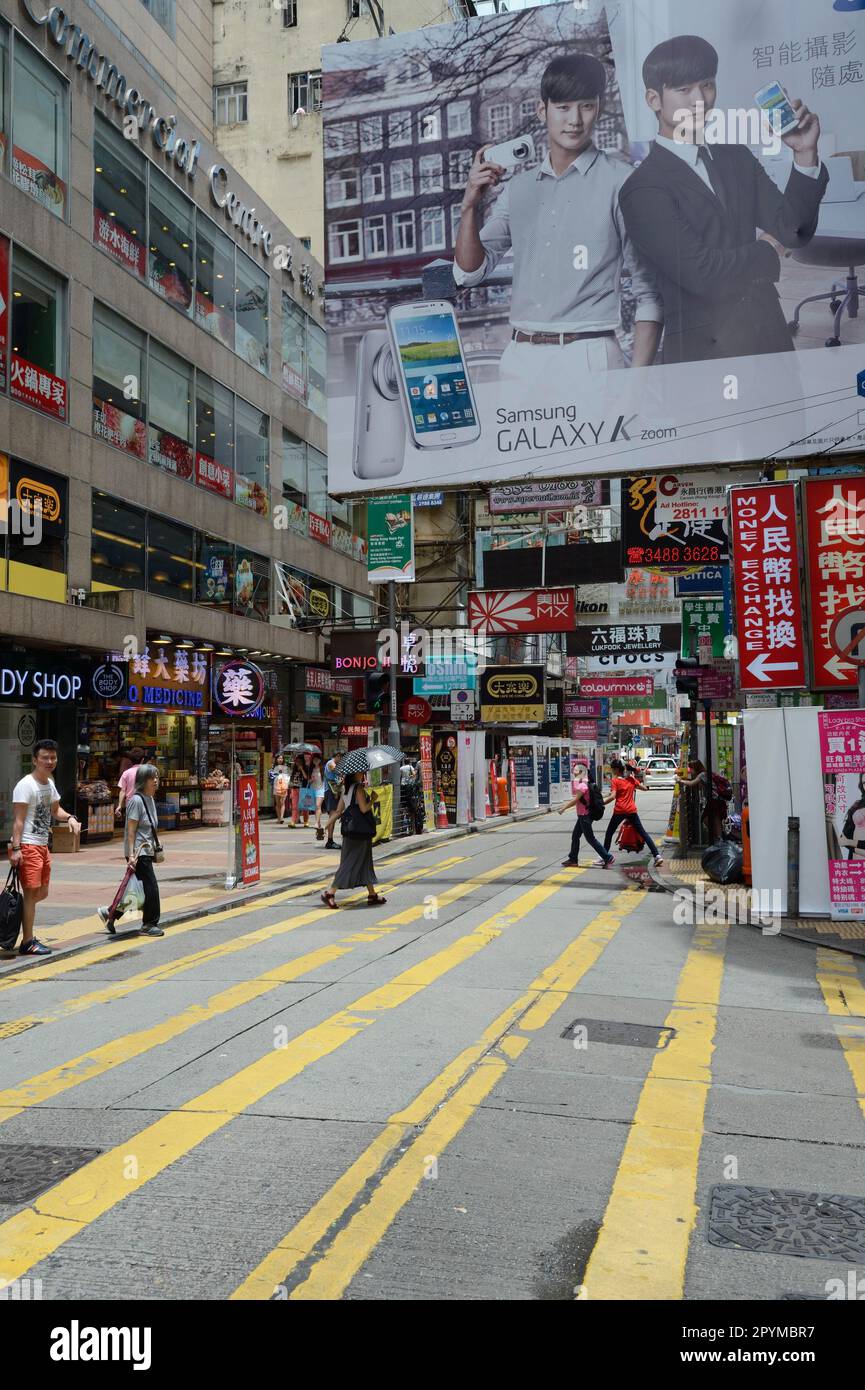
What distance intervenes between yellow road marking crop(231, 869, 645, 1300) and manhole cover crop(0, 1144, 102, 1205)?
4.17 feet

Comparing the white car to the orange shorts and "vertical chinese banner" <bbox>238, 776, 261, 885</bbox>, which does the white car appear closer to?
"vertical chinese banner" <bbox>238, 776, 261, 885</bbox>

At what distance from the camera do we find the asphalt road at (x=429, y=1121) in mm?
4137

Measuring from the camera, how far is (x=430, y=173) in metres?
17.3

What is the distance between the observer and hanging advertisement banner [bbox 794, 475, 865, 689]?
13.7 meters

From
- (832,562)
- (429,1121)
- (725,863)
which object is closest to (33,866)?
(429,1121)

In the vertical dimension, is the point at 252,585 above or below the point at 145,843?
above

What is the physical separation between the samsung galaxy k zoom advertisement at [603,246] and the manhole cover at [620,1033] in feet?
31.3

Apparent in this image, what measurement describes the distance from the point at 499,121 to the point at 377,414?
15.3 feet

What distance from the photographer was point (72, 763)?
924 inches

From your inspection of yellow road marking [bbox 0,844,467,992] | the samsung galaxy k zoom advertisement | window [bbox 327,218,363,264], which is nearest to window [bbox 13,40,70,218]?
window [bbox 327,218,363,264]

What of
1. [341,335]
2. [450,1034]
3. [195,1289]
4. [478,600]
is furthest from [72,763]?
[195,1289]

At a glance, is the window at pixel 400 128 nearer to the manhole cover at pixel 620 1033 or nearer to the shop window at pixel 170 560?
the shop window at pixel 170 560

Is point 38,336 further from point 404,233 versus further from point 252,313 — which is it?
point 252,313
